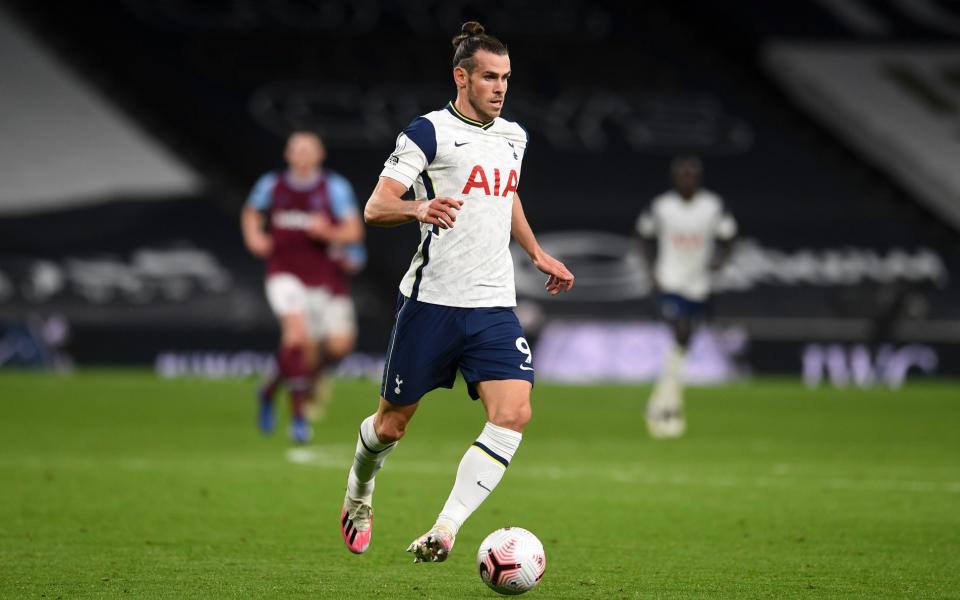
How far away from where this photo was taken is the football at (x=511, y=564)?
590 cm

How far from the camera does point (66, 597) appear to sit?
19.2ft

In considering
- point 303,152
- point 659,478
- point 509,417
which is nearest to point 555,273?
point 509,417

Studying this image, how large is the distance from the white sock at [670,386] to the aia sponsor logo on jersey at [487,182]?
7.72 meters

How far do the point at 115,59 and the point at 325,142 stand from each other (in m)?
4.13

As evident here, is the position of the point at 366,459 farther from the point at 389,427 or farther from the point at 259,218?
the point at 259,218

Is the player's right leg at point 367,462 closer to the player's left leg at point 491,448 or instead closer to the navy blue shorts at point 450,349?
the navy blue shorts at point 450,349

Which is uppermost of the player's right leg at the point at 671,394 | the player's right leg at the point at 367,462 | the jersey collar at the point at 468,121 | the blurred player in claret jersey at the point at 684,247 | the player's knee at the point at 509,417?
the jersey collar at the point at 468,121

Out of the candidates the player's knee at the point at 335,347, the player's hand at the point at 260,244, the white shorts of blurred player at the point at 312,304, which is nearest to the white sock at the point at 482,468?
the white shorts of blurred player at the point at 312,304

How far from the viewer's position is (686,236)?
14.8m

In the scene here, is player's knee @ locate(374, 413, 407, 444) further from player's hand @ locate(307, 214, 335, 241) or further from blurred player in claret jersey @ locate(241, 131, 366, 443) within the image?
player's hand @ locate(307, 214, 335, 241)

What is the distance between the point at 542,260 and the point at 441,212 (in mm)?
778

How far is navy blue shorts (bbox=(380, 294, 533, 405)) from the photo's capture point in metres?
6.50

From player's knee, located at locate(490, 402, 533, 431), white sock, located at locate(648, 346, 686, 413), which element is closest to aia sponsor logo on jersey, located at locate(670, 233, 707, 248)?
white sock, located at locate(648, 346, 686, 413)

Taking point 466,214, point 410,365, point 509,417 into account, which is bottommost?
point 509,417
